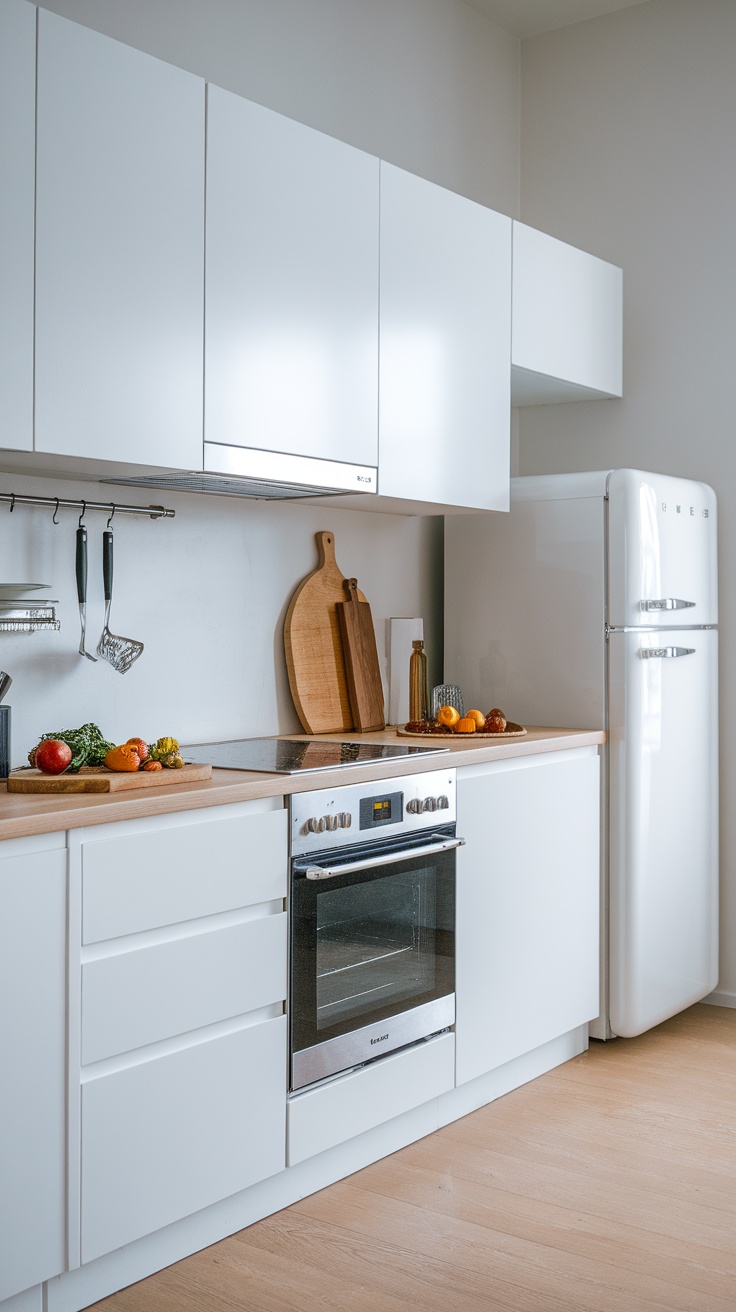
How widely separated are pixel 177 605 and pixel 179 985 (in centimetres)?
104

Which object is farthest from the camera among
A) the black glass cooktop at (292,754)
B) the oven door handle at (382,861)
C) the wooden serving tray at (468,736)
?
the wooden serving tray at (468,736)

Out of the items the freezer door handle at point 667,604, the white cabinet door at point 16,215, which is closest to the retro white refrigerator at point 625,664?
the freezer door handle at point 667,604

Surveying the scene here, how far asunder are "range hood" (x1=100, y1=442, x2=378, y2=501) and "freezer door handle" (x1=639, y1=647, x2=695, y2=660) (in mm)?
943

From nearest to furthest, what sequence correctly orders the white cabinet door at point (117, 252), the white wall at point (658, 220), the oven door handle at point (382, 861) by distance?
the white cabinet door at point (117, 252), the oven door handle at point (382, 861), the white wall at point (658, 220)

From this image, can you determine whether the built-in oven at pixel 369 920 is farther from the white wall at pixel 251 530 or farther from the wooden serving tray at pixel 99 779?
the white wall at pixel 251 530

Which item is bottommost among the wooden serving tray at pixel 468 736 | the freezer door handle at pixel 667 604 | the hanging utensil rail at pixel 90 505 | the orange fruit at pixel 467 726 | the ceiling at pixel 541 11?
the wooden serving tray at pixel 468 736

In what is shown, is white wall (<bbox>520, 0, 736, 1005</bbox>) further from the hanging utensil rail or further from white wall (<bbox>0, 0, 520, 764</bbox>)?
the hanging utensil rail

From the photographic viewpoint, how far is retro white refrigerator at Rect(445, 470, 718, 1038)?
11.1 ft

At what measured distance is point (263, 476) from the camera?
2607 mm

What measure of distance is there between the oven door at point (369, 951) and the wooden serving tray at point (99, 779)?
1.02 feet

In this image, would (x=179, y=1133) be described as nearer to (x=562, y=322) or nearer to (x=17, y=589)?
(x=17, y=589)

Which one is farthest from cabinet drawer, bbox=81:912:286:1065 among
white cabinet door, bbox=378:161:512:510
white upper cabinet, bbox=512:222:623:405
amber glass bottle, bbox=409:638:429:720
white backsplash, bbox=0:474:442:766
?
white upper cabinet, bbox=512:222:623:405

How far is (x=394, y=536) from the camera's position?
3721mm

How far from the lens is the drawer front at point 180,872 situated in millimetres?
2031
